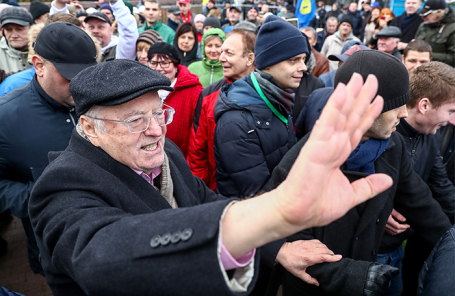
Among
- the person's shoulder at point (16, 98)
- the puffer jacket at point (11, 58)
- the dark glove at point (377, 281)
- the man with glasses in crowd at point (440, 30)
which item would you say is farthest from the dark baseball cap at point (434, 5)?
the puffer jacket at point (11, 58)

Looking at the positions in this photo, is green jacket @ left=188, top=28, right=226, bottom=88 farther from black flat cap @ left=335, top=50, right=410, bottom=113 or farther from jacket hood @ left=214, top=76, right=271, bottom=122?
black flat cap @ left=335, top=50, right=410, bottom=113

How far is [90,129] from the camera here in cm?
145

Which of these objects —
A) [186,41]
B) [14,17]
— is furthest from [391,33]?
[14,17]

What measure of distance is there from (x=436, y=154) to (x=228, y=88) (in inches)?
68.2

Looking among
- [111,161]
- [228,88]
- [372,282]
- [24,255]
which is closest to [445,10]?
[228,88]

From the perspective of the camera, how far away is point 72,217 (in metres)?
1.04

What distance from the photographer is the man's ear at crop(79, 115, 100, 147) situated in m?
1.44

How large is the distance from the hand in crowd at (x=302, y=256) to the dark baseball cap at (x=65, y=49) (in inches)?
70.7

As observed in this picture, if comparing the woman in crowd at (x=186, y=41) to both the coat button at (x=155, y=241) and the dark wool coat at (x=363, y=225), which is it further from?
the coat button at (x=155, y=241)

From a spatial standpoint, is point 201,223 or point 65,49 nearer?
point 201,223

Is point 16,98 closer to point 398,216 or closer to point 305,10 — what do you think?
point 398,216

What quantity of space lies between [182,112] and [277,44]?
1.30m

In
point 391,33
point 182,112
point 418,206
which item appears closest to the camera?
point 418,206

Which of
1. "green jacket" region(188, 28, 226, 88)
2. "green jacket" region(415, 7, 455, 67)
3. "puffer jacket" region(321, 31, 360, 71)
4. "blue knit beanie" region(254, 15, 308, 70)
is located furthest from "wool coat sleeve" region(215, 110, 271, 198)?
"puffer jacket" region(321, 31, 360, 71)
